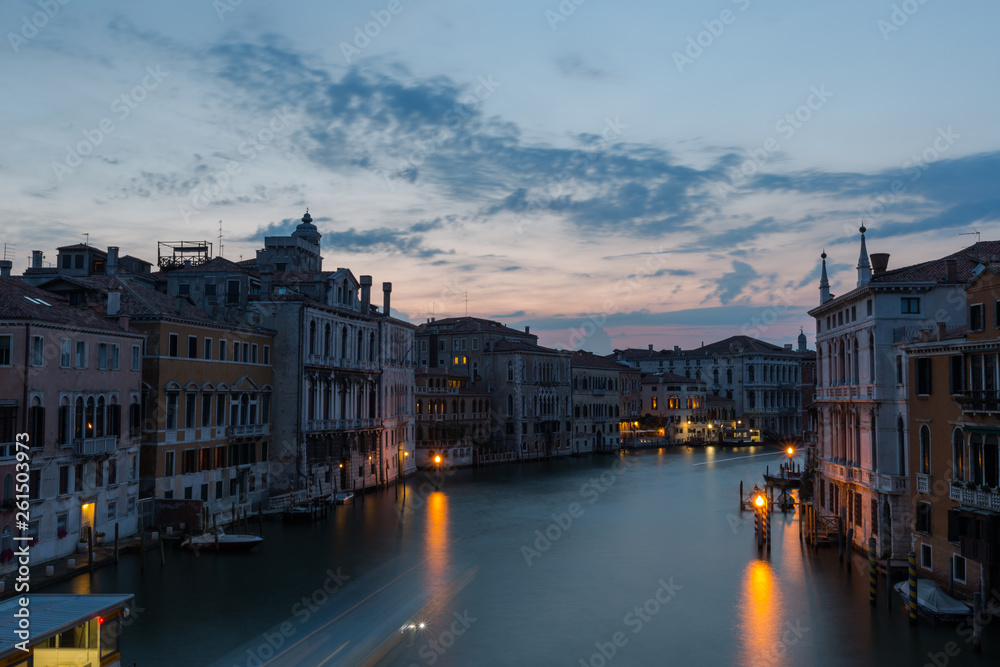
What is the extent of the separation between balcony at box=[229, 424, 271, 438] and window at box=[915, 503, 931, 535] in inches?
1138

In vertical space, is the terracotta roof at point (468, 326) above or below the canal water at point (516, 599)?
above

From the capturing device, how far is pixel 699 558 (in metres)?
32.2

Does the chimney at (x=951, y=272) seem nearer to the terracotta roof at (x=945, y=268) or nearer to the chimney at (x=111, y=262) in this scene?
the terracotta roof at (x=945, y=268)

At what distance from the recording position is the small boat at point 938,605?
21.3 metres

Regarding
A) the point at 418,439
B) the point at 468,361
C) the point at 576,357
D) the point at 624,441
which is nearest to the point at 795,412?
the point at 624,441

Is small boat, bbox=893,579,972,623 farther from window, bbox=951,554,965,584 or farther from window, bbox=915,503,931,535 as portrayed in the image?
window, bbox=915,503,931,535

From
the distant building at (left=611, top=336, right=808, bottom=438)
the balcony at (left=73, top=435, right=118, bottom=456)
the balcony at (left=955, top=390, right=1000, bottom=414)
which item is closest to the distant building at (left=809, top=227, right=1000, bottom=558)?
the balcony at (left=955, top=390, right=1000, bottom=414)

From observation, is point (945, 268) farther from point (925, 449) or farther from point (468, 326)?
point (468, 326)

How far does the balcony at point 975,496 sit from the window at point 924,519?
1624mm

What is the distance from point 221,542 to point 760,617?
1938 cm

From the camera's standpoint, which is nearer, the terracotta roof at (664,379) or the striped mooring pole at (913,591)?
the striped mooring pole at (913,591)

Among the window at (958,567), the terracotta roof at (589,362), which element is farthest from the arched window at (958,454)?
the terracotta roof at (589,362)

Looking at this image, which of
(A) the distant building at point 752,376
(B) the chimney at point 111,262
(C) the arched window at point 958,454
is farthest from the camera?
(A) the distant building at point 752,376

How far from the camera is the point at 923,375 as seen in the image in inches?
1005
